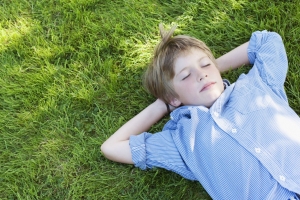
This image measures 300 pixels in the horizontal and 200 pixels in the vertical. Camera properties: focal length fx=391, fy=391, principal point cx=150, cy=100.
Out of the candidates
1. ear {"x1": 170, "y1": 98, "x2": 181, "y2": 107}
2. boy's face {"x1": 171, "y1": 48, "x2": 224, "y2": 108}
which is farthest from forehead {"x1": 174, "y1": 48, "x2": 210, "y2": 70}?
ear {"x1": 170, "y1": 98, "x2": 181, "y2": 107}

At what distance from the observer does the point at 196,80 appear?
269 cm

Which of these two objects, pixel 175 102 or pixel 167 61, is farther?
pixel 175 102

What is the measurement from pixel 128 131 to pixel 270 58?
118cm

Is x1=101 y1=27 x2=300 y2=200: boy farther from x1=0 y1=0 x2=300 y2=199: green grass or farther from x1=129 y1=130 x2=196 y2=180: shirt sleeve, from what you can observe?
x1=0 y1=0 x2=300 y2=199: green grass

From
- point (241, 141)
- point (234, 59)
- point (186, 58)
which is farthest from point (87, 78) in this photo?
point (241, 141)

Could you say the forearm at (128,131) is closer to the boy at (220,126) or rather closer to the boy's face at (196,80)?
the boy at (220,126)

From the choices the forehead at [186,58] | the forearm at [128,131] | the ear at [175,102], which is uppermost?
the forehead at [186,58]

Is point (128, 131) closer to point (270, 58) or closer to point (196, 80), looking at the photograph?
point (196, 80)

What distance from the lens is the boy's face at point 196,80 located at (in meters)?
2.69

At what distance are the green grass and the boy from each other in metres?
0.23

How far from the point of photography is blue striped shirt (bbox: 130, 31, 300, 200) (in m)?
2.47

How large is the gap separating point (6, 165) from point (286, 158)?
210cm

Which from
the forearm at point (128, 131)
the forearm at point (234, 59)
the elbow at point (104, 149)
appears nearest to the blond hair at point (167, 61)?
the forearm at point (128, 131)

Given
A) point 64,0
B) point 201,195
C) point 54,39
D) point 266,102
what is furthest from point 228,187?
point 64,0
